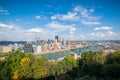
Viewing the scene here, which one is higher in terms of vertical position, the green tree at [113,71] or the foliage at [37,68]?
the green tree at [113,71]

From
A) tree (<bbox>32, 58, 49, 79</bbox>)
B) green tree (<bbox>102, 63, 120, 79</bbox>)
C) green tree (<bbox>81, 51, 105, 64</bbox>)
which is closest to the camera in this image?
green tree (<bbox>102, 63, 120, 79</bbox>)

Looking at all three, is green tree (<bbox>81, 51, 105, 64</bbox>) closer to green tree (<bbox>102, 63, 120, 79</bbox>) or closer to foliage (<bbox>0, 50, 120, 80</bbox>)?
foliage (<bbox>0, 50, 120, 80</bbox>)

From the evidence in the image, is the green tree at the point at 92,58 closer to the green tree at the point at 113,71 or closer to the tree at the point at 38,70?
the tree at the point at 38,70

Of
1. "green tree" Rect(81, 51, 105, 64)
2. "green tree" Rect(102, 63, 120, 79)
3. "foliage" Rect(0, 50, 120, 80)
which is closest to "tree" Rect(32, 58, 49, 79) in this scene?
"foliage" Rect(0, 50, 120, 80)

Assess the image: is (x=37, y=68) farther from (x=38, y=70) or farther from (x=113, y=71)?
(x=113, y=71)

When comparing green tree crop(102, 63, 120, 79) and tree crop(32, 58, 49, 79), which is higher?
green tree crop(102, 63, 120, 79)

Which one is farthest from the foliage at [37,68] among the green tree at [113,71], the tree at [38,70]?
the green tree at [113,71]

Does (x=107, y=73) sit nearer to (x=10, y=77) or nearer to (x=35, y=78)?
(x=35, y=78)

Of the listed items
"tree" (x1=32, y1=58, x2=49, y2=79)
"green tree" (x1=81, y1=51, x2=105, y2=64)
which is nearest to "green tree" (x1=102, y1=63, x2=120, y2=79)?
"green tree" (x1=81, y1=51, x2=105, y2=64)

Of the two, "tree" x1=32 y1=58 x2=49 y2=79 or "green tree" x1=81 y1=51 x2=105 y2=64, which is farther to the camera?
"green tree" x1=81 y1=51 x2=105 y2=64

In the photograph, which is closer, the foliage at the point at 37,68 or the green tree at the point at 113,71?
the green tree at the point at 113,71

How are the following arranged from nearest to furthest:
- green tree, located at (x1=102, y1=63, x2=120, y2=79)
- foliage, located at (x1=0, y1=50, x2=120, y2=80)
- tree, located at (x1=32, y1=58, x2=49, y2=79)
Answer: green tree, located at (x1=102, y1=63, x2=120, y2=79) < foliage, located at (x1=0, y1=50, x2=120, y2=80) < tree, located at (x1=32, y1=58, x2=49, y2=79)

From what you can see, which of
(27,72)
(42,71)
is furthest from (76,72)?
(27,72)

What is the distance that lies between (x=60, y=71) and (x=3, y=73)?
5.68 m
